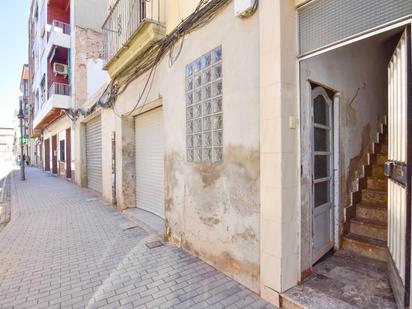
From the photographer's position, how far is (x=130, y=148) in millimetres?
7164

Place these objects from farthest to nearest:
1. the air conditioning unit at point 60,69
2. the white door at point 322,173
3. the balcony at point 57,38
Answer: the air conditioning unit at point 60,69 → the balcony at point 57,38 → the white door at point 322,173

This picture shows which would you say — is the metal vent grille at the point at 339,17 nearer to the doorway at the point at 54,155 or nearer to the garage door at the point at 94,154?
the garage door at the point at 94,154

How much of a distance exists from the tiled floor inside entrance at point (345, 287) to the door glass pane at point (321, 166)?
3.92 ft

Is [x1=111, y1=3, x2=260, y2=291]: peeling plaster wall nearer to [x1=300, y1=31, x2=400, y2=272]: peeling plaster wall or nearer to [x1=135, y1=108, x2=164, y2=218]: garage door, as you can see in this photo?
[x1=300, y1=31, x2=400, y2=272]: peeling plaster wall

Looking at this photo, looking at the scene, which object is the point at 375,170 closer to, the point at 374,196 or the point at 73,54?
the point at 374,196

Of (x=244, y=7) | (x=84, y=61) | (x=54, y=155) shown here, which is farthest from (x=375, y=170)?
(x=54, y=155)

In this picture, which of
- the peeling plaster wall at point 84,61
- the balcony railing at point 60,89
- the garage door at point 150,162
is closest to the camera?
the garage door at point 150,162

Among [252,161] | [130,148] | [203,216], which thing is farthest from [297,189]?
[130,148]

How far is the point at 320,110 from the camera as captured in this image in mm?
3498

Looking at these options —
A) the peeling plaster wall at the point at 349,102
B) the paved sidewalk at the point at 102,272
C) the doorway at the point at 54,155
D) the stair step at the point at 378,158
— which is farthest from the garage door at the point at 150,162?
the doorway at the point at 54,155

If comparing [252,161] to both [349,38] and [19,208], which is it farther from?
[19,208]

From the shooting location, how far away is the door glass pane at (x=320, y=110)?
3.38 metres

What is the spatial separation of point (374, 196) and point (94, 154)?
33.5 feet

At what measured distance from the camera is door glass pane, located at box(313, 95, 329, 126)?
338cm
